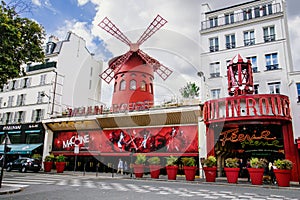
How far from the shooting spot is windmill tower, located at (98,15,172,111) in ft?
70.0

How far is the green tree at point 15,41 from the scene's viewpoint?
908 cm

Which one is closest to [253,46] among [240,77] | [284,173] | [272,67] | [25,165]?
[272,67]

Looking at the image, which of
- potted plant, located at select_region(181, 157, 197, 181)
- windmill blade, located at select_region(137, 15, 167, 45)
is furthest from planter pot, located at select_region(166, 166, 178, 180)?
windmill blade, located at select_region(137, 15, 167, 45)

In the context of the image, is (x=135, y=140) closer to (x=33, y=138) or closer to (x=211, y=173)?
(x=211, y=173)

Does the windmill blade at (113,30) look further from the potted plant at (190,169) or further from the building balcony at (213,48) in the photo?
the potted plant at (190,169)

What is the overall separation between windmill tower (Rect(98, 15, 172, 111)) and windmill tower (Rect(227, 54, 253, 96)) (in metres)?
8.18

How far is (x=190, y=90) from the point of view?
31.3 m

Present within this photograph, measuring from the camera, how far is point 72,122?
21.3 metres

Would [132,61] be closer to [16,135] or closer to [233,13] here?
[233,13]

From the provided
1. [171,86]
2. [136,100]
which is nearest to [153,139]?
[136,100]

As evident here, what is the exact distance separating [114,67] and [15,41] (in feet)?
45.8

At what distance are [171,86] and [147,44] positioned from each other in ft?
14.5

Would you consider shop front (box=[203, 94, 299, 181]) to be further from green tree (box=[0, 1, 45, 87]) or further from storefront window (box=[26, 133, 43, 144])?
storefront window (box=[26, 133, 43, 144])

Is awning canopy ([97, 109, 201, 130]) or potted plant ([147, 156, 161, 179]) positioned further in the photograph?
awning canopy ([97, 109, 201, 130])
